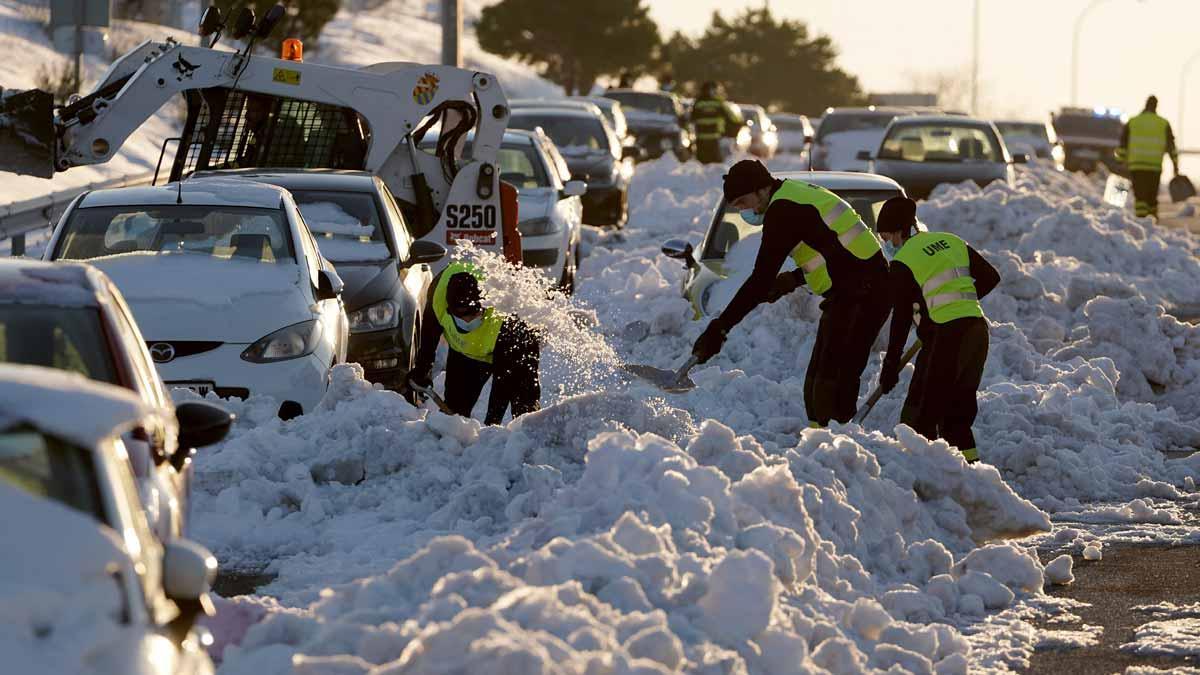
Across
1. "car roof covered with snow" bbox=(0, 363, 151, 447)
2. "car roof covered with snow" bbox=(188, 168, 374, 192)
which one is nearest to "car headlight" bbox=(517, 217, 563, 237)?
"car roof covered with snow" bbox=(188, 168, 374, 192)

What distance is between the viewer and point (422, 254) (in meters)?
14.7

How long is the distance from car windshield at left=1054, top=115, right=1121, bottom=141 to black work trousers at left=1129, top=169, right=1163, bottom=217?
25.6 m

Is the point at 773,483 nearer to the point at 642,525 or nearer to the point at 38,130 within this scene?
the point at 642,525

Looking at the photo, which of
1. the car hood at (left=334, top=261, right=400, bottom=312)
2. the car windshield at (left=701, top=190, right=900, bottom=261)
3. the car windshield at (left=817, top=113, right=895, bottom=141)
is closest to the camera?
the car hood at (left=334, top=261, right=400, bottom=312)

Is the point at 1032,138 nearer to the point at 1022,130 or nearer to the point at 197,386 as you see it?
the point at 1022,130

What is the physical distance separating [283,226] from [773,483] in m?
5.23

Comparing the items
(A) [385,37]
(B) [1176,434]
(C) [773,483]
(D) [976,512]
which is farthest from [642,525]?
(A) [385,37]

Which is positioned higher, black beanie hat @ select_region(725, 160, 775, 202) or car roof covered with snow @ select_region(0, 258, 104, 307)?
black beanie hat @ select_region(725, 160, 775, 202)

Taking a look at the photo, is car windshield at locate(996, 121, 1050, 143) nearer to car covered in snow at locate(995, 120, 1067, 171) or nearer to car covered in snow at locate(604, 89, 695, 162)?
car covered in snow at locate(995, 120, 1067, 171)

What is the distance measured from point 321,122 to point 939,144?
44.2 feet

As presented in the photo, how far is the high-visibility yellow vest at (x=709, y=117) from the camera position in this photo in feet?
123

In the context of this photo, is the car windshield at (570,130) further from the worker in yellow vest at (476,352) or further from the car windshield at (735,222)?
the worker in yellow vest at (476,352)

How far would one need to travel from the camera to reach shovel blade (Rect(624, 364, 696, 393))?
1241 cm

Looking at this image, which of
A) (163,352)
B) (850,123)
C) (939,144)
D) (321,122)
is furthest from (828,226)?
(850,123)
